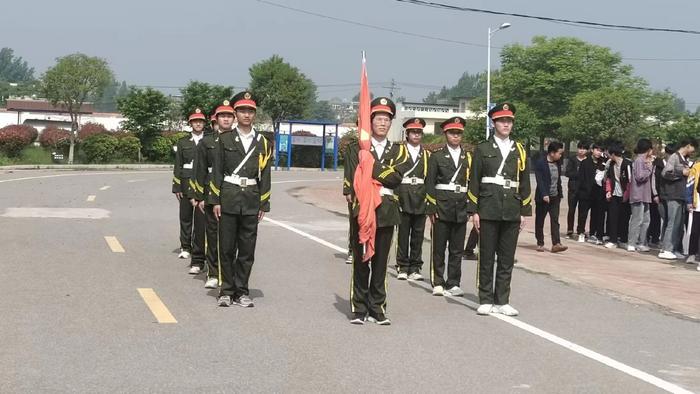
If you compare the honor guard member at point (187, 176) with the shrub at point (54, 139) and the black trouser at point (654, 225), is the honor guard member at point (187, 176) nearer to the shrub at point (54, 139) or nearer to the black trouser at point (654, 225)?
the black trouser at point (654, 225)

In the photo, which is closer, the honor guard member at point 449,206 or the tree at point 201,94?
the honor guard member at point 449,206

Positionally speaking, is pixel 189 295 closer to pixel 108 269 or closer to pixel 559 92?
pixel 108 269

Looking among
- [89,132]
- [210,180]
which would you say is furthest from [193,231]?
[89,132]

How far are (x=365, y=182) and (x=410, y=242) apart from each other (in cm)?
316

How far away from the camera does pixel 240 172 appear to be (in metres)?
8.32

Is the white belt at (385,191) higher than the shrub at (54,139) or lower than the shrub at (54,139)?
higher

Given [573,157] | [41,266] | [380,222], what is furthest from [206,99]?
[380,222]

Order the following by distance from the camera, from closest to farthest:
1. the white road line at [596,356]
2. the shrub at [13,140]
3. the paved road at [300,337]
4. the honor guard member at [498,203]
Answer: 1. the paved road at [300,337]
2. the white road line at [596,356]
3. the honor guard member at [498,203]
4. the shrub at [13,140]

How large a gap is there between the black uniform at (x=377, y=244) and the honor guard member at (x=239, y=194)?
102cm

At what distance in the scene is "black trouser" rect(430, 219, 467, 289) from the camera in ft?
31.4

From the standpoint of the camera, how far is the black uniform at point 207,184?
8.77m

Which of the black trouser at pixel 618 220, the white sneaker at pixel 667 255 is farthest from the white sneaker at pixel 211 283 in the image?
the black trouser at pixel 618 220

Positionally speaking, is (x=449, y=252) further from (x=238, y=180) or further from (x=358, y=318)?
(x=238, y=180)

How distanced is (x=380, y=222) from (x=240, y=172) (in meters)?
1.52
